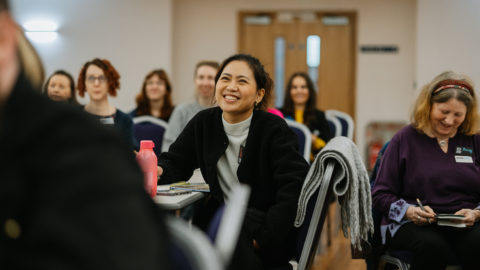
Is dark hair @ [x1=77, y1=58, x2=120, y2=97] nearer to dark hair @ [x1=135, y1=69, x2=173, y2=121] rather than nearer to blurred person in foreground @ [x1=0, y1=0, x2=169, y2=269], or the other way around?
dark hair @ [x1=135, y1=69, x2=173, y2=121]

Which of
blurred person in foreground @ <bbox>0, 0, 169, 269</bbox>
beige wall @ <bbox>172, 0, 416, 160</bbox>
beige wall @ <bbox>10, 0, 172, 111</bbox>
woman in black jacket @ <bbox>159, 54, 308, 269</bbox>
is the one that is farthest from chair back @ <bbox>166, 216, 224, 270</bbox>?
beige wall @ <bbox>172, 0, 416, 160</bbox>

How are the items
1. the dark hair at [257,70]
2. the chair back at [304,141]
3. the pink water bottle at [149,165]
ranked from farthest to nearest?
the chair back at [304,141] < the dark hair at [257,70] < the pink water bottle at [149,165]

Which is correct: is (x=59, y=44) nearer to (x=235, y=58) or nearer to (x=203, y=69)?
(x=203, y=69)

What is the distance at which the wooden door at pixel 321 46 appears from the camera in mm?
7414

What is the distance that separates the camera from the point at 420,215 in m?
2.09

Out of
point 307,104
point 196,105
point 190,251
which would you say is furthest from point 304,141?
point 190,251

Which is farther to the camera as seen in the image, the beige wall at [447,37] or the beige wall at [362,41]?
the beige wall at [362,41]

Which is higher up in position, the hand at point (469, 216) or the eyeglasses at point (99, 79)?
the eyeglasses at point (99, 79)

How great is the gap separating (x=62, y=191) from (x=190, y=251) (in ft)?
0.81

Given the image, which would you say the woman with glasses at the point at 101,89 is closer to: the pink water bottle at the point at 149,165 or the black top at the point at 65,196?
the pink water bottle at the point at 149,165

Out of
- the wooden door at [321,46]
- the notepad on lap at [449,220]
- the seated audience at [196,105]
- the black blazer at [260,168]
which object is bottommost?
the notepad on lap at [449,220]

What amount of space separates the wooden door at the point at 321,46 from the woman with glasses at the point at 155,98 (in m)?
3.07

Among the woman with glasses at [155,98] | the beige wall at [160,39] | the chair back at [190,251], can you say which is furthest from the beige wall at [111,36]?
the chair back at [190,251]

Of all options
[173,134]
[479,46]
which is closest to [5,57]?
[173,134]
